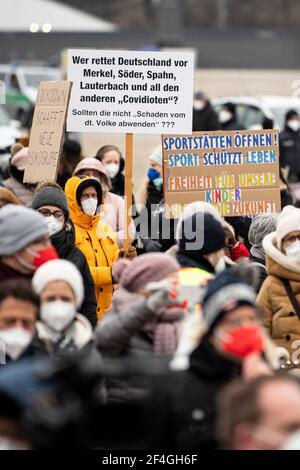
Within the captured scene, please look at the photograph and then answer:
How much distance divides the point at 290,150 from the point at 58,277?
39.7 ft

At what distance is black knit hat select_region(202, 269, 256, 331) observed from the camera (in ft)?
16.5

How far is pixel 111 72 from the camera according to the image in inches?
378

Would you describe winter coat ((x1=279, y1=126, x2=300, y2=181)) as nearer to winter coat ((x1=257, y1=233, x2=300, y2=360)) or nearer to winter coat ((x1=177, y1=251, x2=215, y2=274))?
winter coat ((x1=257, y1=233, x2=300, y2=360))

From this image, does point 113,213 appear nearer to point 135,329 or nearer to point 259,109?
point 135,329

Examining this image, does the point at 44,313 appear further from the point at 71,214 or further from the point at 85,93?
the point at 85,93

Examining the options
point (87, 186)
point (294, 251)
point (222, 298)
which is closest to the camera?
point (222, 298)

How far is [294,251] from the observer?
7.27m

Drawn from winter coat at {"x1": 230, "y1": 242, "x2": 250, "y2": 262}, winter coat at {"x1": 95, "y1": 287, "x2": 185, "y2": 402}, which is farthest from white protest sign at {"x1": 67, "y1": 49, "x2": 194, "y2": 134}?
winter coat at {"x1": 95, "y1": 287, "x2": 185, "y2": 402}

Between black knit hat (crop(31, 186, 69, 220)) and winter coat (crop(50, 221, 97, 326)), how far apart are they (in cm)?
12

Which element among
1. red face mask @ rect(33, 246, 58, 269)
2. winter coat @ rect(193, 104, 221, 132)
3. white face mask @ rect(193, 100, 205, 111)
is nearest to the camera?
red face mask @ rect(33, 246, 58, 269)

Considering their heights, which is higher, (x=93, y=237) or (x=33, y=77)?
(x=33, y=77)

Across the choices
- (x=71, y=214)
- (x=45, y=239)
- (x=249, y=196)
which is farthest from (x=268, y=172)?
(x=45, y=239)

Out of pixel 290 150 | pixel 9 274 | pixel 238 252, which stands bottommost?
pixel 9 274

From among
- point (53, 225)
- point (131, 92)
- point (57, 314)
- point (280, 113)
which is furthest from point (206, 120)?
point (57, 314)
